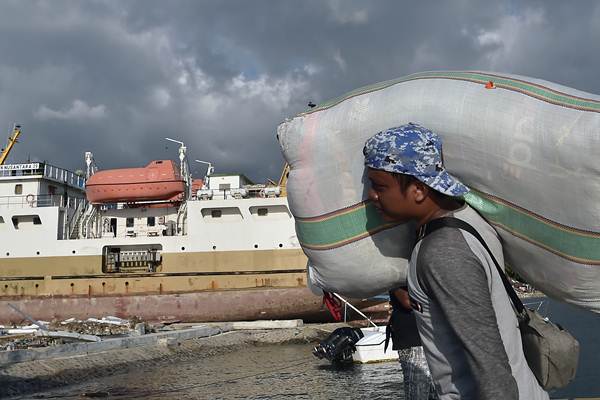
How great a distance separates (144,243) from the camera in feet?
59.7

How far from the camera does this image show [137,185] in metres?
19.1

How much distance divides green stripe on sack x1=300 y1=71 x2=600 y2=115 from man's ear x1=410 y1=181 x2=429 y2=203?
1.53 ft

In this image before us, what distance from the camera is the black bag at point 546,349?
1.59m

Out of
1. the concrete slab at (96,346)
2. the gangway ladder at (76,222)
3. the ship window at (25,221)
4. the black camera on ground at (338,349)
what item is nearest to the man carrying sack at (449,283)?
the concrete slab at (96,346)

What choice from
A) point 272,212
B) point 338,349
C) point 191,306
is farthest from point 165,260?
point 338,349

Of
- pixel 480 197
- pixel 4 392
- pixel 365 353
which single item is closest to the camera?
pixel 480 197

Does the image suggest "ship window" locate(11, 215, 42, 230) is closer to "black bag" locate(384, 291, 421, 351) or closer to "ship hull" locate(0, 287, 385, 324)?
"ship hull" locate(0, 287, 385, 324)

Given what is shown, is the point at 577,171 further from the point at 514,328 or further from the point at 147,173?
the point at 147,173

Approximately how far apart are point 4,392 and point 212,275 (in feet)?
26.6

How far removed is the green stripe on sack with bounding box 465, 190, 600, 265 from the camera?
5.32 feet

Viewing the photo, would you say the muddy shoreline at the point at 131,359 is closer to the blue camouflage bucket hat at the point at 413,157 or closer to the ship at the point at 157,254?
the ship at the point at 157,254

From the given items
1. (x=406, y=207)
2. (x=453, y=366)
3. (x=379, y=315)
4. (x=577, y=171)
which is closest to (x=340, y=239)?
(x=406, y=207)

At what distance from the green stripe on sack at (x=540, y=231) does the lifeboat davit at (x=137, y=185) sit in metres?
18.1

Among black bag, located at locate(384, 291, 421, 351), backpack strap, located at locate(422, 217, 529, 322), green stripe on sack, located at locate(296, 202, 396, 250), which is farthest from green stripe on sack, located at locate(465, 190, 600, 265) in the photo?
black bag, located at locate(384, 291, 421, 351)
